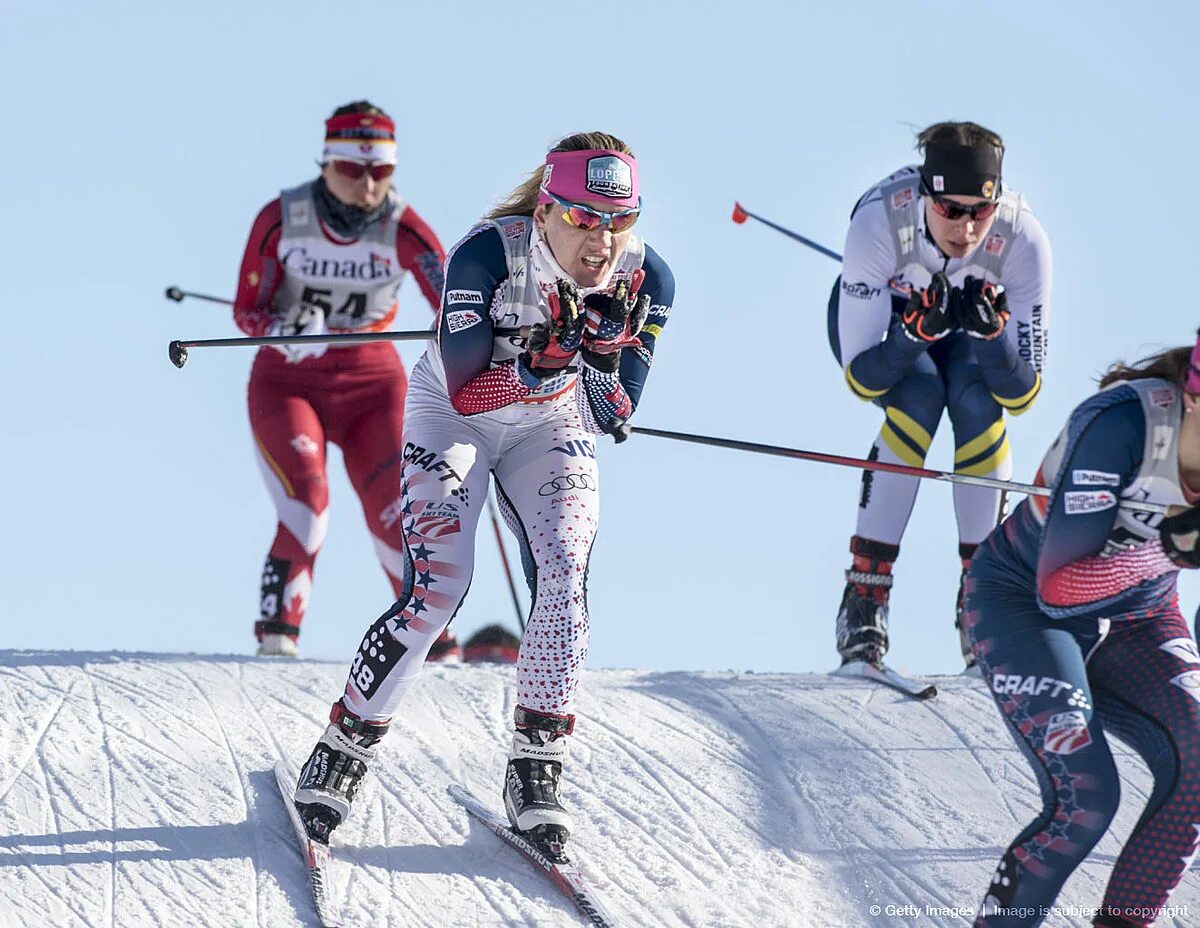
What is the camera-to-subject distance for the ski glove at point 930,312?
249 inches

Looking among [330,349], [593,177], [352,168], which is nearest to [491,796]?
[593,177]

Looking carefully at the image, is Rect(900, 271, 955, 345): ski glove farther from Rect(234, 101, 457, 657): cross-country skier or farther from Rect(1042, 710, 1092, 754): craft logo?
Rect(1042, 710, 1092, 754): craft logo

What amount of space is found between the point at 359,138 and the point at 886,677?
3213mm

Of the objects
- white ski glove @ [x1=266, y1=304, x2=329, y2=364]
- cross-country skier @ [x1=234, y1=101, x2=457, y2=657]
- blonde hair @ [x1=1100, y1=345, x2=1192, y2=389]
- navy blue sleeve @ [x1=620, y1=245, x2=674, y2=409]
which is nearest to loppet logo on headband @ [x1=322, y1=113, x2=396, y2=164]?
cross-country skier @ [x1=234, y1=101, x2=457, y2=657]

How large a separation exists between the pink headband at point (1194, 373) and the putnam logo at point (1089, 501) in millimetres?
312

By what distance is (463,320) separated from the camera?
190 inches

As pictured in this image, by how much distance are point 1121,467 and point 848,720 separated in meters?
2.58

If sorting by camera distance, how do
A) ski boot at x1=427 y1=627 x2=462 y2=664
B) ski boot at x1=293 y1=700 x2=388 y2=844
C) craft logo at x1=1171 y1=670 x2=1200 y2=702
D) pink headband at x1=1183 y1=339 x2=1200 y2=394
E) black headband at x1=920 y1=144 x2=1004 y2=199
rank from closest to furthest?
pink headband at x1=1183 y1=339 x2=1200 y2=394 → craft logo at x1=1171 y1=670 x2=1200 y2=702 → ski boot at x1=293 y1=700 x2=388 y2=844 → black headband at x1=920 y1=144 x2=1004 y2=199 → ski boot at x1=427 y1=627 x2=462 y2=664

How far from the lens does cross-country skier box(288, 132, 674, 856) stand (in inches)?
189

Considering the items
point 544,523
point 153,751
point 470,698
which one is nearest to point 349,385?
point 470,698

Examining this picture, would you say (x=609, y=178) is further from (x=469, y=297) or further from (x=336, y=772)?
(x=336, y=772)

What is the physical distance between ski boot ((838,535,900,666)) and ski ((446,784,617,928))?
206 centimetres

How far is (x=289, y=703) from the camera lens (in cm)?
632

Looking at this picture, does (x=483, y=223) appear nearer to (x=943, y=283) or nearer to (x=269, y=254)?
(x=943, y=283)
